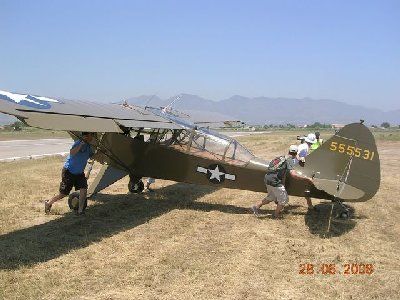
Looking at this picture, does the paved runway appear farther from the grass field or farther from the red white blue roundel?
the red white blue roundel

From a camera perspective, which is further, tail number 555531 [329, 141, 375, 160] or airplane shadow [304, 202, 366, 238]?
tail number 555531 [329, 141, 375, 160]

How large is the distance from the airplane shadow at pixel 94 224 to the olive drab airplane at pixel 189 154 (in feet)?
2.38

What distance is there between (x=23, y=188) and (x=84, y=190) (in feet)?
13.9

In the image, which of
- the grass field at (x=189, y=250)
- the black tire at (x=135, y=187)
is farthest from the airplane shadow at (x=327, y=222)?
the black tire at (x=135, y=187)

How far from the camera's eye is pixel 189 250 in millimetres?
7051

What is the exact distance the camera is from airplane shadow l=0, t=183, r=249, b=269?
675 centimetres

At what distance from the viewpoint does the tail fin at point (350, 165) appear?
816 cm

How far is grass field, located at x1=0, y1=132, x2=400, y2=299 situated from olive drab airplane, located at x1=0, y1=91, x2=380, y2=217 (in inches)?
31.7

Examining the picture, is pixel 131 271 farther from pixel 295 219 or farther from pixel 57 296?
pixel 295 219

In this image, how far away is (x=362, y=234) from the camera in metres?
7.98

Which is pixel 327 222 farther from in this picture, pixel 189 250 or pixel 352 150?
pixel 189 250

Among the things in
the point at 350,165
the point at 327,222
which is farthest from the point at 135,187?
the point at 350,165

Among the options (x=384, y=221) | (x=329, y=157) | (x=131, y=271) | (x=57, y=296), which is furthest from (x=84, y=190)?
(x=384, y=221)
